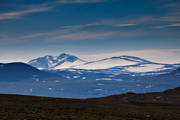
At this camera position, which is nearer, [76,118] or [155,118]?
[76,118]

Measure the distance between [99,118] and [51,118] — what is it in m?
8.66

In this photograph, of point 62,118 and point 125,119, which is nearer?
point 62,118

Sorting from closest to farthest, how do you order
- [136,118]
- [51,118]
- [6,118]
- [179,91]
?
1. [6,118]
2. [51,118]
3. [136,118]
4. [179,91]

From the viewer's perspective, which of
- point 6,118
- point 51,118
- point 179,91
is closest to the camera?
point 6,118

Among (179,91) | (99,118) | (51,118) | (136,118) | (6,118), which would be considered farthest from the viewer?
(179,91)

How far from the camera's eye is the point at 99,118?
168ft

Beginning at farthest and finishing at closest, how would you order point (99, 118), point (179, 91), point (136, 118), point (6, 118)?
1. point (179, 91)
2. point (136, 118)
3. point (99, 118)
4. point (6, 118)

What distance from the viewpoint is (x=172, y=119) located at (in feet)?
191

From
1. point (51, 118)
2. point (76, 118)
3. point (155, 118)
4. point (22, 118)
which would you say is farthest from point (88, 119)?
point (155, 118)

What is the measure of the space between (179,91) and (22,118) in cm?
13910

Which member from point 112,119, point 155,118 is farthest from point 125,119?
point 155,118

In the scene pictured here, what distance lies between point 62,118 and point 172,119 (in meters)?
22.3

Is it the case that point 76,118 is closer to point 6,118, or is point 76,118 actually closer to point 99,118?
point 99,118

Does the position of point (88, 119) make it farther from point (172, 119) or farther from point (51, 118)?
point (172, 119)
